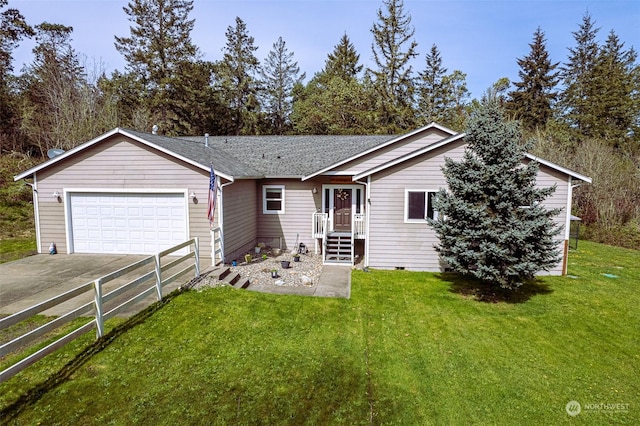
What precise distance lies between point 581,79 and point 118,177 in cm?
3902

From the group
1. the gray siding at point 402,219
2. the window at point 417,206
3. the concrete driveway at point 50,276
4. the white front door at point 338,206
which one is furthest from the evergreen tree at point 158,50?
the window at point 417,206

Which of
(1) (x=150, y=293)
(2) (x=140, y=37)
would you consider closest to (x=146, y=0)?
(2) (x=140, y=37)

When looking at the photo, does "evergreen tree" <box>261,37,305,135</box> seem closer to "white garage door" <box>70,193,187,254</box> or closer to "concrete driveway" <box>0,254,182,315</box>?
"white garage door" <box>70,193,187,254</box>

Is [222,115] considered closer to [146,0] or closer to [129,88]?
[129,88]

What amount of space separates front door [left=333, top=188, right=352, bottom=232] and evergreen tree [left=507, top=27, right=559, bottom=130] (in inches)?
1001

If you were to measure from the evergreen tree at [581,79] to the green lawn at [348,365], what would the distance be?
93.0ft

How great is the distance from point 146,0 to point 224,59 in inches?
305

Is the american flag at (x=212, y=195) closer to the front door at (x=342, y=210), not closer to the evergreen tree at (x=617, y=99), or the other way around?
the front door at (x=342, y=210)

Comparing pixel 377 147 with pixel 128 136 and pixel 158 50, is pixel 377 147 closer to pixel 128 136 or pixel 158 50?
pixel 128 136

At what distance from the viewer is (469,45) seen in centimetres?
1862

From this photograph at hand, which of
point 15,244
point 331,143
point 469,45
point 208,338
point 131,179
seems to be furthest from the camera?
point 469,45

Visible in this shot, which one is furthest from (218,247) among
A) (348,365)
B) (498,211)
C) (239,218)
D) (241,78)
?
(241,78)

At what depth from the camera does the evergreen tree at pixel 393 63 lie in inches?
1137

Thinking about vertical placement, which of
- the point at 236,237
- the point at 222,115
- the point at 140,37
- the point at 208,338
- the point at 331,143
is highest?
the point at 140,37
